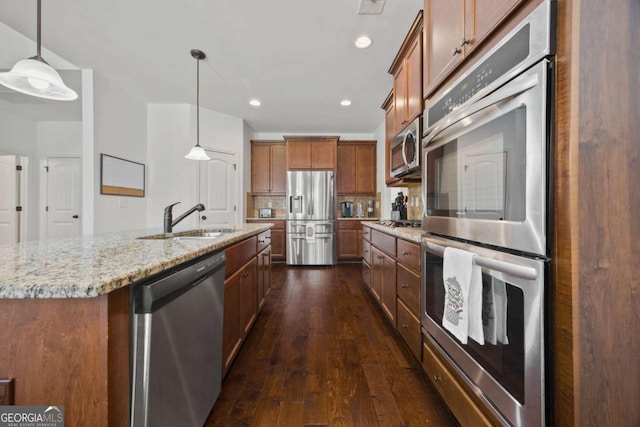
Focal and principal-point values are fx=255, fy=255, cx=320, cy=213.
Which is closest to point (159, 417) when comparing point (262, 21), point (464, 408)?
point (464, 408)

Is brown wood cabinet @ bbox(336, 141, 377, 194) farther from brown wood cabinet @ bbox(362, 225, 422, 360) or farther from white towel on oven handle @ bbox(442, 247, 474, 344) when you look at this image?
white towel on oven handle @ bbox(442, 247, 474, 344)

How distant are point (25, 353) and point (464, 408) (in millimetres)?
1401

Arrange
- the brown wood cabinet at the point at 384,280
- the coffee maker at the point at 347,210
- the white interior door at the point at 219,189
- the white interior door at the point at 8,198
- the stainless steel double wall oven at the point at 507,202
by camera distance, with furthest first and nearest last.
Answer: the coffee maker at the point at 347,210 → the white interior door at the point at 219,189 → the white interior door at the point at 8,198 → the brown wood cabinet at the point at 384,280 → the stainless steel double wall oven at the point at 507,202

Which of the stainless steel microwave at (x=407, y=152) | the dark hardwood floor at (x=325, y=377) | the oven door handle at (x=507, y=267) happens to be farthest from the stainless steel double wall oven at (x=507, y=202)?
the stainless steel microwave at (x=407, y=152)

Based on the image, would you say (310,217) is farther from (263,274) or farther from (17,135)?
(17,135)

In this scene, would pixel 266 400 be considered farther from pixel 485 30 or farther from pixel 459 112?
pixel 485 30

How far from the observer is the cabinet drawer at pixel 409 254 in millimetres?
1519

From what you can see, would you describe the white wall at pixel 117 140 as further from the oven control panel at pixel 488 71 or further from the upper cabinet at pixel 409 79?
the oven control panel at pixel 488 71

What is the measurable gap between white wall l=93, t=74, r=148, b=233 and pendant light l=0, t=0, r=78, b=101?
1.92m

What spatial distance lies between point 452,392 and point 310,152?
432 cm

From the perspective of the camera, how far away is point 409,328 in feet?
5.46

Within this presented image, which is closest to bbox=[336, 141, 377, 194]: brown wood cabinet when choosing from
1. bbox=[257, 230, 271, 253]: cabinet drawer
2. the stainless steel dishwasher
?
bbox=[257, 230, 271, 253]: cabinet drawer

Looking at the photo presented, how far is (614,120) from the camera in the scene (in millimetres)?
646

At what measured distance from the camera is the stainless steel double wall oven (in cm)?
69
